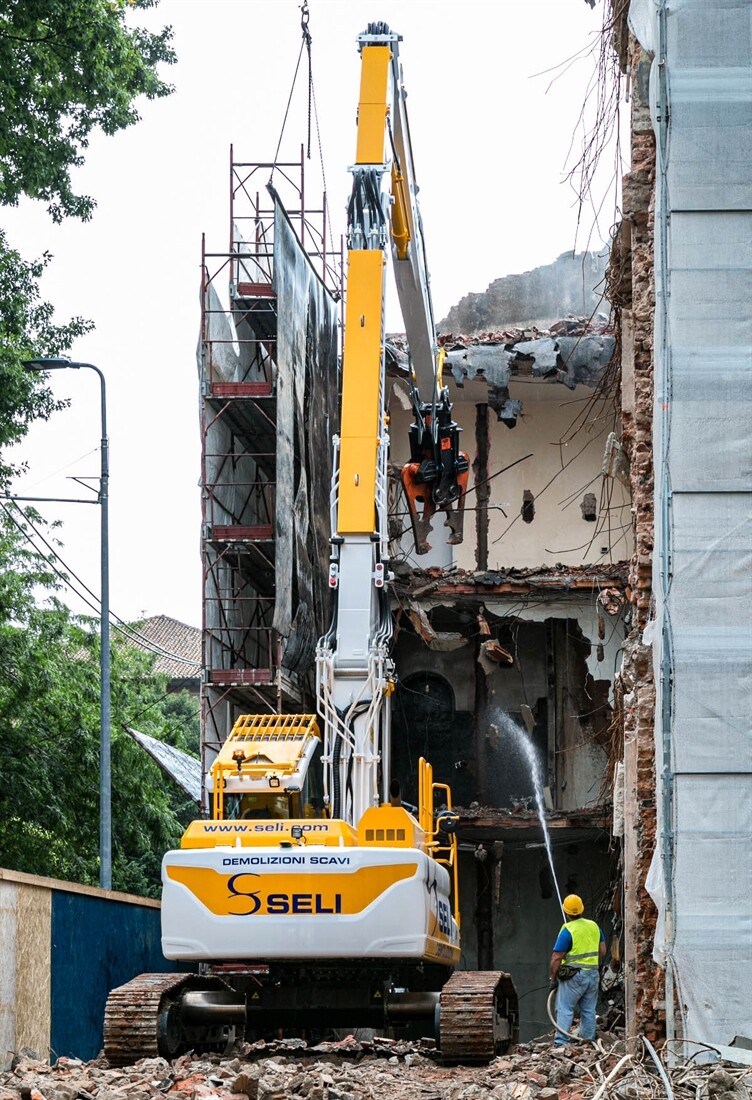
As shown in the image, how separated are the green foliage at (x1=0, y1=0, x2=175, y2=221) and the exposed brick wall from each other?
1169cm

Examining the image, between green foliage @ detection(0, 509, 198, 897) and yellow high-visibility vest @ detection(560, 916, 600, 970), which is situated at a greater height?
green foliage @ detection(0, 509, 198, 897)

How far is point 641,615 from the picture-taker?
13.4 meters

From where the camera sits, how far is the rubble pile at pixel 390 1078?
8.91 m

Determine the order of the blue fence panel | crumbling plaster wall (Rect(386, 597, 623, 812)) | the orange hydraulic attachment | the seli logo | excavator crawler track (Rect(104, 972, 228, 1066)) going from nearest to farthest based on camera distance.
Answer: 1. the seli logo
2. excavator crawler track (Rect(104, 972, 228, 1066))
3. the blue fence panel
4. the orange hydraulic attachment
5. crumbling plaster wall (Rect(386, 597, 623, 812))

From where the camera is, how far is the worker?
16.6m

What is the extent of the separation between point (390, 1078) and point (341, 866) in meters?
2.01

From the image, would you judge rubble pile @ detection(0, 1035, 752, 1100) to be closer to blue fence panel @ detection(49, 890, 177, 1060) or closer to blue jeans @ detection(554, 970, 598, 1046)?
blue jeans @ detection(554, 970, 598, 1046)

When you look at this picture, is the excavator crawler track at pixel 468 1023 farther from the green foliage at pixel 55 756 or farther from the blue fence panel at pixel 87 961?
the green foliage at pixel 55 756

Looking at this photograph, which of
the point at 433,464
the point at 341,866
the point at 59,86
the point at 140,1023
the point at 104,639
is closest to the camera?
the point at 341,866

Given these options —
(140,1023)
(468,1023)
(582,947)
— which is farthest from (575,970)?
(140,1023)

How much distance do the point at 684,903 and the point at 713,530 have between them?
2389 mm

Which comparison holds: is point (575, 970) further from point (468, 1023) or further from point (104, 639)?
point (104, 639)

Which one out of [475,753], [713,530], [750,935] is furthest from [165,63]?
[750,935]

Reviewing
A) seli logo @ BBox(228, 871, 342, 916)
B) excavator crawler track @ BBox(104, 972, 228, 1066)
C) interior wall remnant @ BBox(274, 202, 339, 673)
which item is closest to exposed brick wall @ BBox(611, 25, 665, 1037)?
seli logo @ BBox(228, 871, 342, 916)
